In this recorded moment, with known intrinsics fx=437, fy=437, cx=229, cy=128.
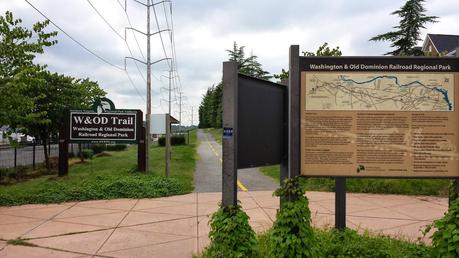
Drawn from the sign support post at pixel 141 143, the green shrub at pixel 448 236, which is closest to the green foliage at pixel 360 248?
the green shrub at pixel 448 236

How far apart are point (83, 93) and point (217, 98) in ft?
223

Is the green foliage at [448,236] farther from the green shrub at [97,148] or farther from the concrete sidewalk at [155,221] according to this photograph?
the green shrub at [97,148]

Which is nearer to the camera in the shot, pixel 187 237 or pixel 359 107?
pixel 359 107

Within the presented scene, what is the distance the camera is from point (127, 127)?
1337 centimetres

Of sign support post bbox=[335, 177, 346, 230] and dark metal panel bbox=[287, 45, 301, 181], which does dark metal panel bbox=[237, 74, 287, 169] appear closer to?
dark metal panel bbox=[287, 45, 301, 181]

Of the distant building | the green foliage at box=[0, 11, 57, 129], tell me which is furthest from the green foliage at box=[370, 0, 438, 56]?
the green foliage at box=[0, 11, 57, 129]

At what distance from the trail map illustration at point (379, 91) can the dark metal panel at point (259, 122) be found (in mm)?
376

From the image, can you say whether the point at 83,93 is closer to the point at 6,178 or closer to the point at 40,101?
the point at 40,101

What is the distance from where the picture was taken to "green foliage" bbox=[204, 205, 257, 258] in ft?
14.0

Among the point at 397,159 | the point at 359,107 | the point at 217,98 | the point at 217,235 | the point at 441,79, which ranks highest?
the point at 217,98

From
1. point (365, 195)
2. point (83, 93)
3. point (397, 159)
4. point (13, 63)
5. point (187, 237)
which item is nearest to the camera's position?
point (397, 159)

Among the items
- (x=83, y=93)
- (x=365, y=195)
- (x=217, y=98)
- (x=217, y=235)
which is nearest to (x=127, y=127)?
(x=83, y=93)

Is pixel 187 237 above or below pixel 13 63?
below

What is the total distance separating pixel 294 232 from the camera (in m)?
4.41
